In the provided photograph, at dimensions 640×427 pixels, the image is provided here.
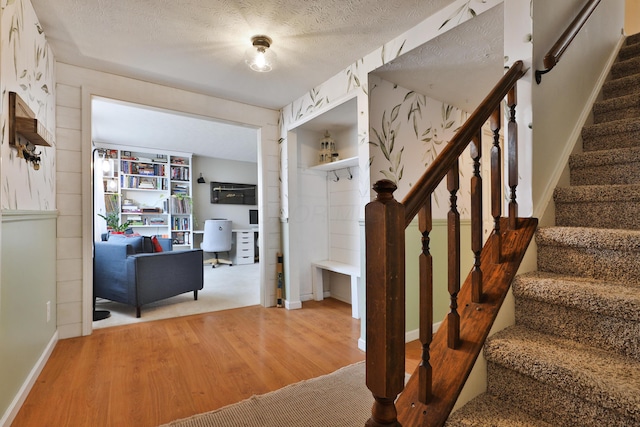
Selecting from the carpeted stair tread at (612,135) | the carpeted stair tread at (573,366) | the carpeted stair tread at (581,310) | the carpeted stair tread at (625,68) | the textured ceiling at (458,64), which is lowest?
the carpeted stair tread at (573,366)

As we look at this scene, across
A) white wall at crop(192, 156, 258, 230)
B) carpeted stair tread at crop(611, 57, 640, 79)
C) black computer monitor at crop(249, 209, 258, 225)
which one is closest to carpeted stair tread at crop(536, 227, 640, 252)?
carpeted stair tread at crop(611, 57, 640, 79)

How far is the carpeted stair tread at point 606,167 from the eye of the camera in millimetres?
1515

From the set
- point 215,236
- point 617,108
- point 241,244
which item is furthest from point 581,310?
point 241,244

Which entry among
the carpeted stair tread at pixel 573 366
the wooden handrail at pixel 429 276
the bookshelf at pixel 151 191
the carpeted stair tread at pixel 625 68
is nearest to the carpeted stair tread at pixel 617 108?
the carpeted stair tread at pixel 625 68

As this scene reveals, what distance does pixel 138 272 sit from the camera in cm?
317

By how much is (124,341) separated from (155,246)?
127cm

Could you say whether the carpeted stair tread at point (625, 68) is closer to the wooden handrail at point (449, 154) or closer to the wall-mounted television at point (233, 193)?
the wooden handrail at point (449, 154)

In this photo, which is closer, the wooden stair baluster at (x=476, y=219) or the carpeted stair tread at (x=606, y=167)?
the wooden stair baluster at (x=476, y=219)

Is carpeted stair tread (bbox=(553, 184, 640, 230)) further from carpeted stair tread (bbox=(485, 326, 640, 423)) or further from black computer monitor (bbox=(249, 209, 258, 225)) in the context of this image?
black computer monitor (bbox=(249, 209, 258, 225))

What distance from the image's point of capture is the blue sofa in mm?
3197

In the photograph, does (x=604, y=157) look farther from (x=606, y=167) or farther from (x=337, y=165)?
(x=337, y=165)

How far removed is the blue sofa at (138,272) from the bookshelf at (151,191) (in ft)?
8.59

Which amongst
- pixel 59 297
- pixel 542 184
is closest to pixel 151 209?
pixel 59 297

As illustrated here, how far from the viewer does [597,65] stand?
207 centimetres
